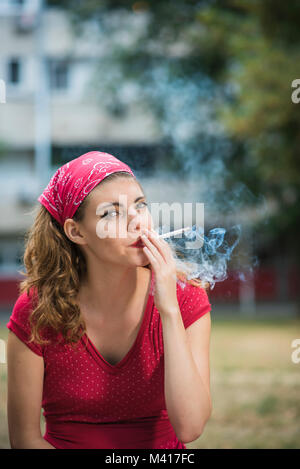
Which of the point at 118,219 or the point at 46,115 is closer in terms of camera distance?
the point at 118,219

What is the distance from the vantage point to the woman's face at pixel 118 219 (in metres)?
1.71

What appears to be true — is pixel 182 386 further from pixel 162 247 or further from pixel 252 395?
pixel 252 395

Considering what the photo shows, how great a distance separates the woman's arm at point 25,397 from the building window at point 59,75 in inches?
648

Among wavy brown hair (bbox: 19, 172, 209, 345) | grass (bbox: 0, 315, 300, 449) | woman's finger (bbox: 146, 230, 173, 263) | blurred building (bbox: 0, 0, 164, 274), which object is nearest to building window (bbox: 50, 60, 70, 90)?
blurred building (bbox: 0, 0, 164, 274)

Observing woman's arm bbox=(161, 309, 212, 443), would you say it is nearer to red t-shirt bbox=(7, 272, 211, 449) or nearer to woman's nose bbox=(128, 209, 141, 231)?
red t-shirt bbox=(7, 272, 211, 449)

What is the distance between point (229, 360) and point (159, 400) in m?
5.60

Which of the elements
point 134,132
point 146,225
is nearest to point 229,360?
point 146,225

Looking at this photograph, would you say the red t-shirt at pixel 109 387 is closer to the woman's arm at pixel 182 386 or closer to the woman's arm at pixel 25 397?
the woman's arm at pixel 25 397

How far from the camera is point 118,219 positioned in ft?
5.61

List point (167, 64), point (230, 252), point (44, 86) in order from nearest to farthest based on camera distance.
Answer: point (230, 252), point (167, 64), point (44, 86)

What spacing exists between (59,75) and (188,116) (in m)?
5.04

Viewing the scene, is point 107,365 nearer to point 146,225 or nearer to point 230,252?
point 146,225

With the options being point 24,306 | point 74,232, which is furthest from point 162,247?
point 24,306

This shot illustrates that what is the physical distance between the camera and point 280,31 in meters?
9.99
